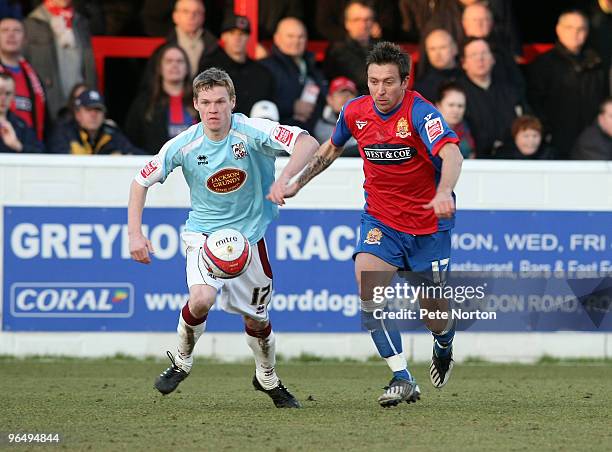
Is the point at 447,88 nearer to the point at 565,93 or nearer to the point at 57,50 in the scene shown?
the point at 565,93

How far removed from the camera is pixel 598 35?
44.3 ft

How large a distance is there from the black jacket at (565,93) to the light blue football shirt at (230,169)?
577cm

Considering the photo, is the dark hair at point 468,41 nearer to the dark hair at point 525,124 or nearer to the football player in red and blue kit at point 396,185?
the dark hair at point 525,124

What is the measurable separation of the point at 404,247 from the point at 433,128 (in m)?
0.83

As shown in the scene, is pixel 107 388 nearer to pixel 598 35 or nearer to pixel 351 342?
pixel 351 342

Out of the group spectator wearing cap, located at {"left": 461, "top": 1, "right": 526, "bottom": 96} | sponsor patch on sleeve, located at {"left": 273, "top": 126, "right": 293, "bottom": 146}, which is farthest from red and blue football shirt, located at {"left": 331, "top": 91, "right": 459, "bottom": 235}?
spectator wearing cap, located at {"left": 461, "top": 1, "right": 526, "bottom": 96}

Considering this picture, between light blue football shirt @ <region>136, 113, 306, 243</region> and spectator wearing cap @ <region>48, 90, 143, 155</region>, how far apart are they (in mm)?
3801

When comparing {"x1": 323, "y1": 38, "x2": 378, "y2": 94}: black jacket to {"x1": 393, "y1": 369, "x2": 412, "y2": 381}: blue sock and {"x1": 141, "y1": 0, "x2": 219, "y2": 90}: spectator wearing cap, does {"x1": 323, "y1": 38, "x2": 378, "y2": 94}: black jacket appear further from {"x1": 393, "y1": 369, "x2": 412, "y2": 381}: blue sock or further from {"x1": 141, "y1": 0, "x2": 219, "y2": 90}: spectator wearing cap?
{"x1": 393, "y1": 369, "x2": 412, "y2": 381}: blue sock

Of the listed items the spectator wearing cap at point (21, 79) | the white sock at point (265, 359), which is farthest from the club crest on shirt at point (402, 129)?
the spectator wearing cap at point (21, 79)

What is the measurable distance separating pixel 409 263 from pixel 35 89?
498cm

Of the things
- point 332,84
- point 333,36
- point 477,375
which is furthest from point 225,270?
point 333,36

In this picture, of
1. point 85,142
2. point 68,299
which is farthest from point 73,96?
point 68,299

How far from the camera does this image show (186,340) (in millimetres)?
7586

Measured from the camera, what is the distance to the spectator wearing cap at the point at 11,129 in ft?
36.2
